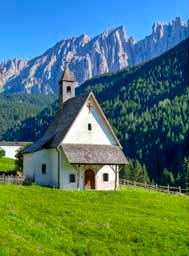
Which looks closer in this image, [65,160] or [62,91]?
[65,160]

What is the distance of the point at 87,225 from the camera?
105 ft

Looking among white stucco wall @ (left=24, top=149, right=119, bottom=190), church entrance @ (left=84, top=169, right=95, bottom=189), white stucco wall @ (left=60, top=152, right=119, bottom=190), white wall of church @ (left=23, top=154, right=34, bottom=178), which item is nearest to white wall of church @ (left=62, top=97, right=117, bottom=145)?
white stucco wall @ (left=24, top=149, right=119, bottom=190)

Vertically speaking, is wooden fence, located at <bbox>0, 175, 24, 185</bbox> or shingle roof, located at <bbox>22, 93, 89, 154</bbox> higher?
shingle roof, located at <bbox>22, 93, 89, 154</bbox>

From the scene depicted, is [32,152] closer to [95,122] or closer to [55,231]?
[95,122]

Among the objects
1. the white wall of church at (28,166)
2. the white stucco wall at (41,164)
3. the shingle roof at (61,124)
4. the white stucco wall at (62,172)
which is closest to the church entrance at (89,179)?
the white stucco wall at (62,172)

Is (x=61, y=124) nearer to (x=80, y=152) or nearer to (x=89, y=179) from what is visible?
(x=80, y=152)

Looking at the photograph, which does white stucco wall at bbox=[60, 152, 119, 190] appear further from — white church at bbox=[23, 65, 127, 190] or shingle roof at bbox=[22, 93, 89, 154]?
shingle roof at bbox=[22, 93, 89, 154]

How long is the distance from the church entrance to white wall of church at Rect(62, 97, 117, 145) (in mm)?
3555

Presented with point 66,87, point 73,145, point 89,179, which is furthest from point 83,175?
point 66,87

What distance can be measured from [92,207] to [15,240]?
14.9 metres

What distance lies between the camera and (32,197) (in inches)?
1591

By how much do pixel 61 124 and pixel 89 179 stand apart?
7765 mm

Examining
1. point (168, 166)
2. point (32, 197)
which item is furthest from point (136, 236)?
point (168, 166)

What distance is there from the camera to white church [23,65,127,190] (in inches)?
1982
